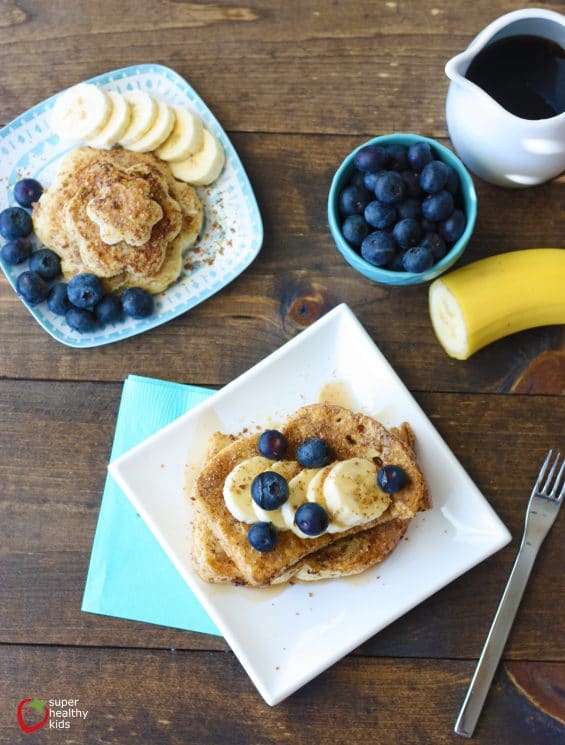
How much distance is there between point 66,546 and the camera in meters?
1.64

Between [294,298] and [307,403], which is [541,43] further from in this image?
[307,403]

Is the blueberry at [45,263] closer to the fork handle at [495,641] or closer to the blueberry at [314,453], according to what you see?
the blueberry at [314,453]

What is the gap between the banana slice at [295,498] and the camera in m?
1.37

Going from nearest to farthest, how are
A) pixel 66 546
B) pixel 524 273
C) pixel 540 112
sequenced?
pixel 540 112, pixel 524 273, pixel 66 546

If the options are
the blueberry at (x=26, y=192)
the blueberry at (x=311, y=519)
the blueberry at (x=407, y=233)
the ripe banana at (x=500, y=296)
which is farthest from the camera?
the blueberry at (x=26, y=192)

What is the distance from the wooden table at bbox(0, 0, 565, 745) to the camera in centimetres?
159

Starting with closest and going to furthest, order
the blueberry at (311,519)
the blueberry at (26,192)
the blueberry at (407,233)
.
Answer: the blueberry at (311,519), the blueberry at (407,233), the blueberry at (26,192)

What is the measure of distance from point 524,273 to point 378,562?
692 mm

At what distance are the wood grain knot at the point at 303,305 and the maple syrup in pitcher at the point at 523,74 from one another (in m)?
0.55

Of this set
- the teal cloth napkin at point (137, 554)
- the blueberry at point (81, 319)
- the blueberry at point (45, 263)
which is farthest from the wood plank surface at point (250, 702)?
the blueberry at point (45, 263)

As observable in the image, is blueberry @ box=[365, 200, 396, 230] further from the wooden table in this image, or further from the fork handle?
the fork handle

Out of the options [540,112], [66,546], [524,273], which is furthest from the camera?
[66,546]

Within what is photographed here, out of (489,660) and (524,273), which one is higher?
(524,273)

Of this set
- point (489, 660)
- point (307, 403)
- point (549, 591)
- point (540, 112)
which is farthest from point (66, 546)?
point (540, 112)
